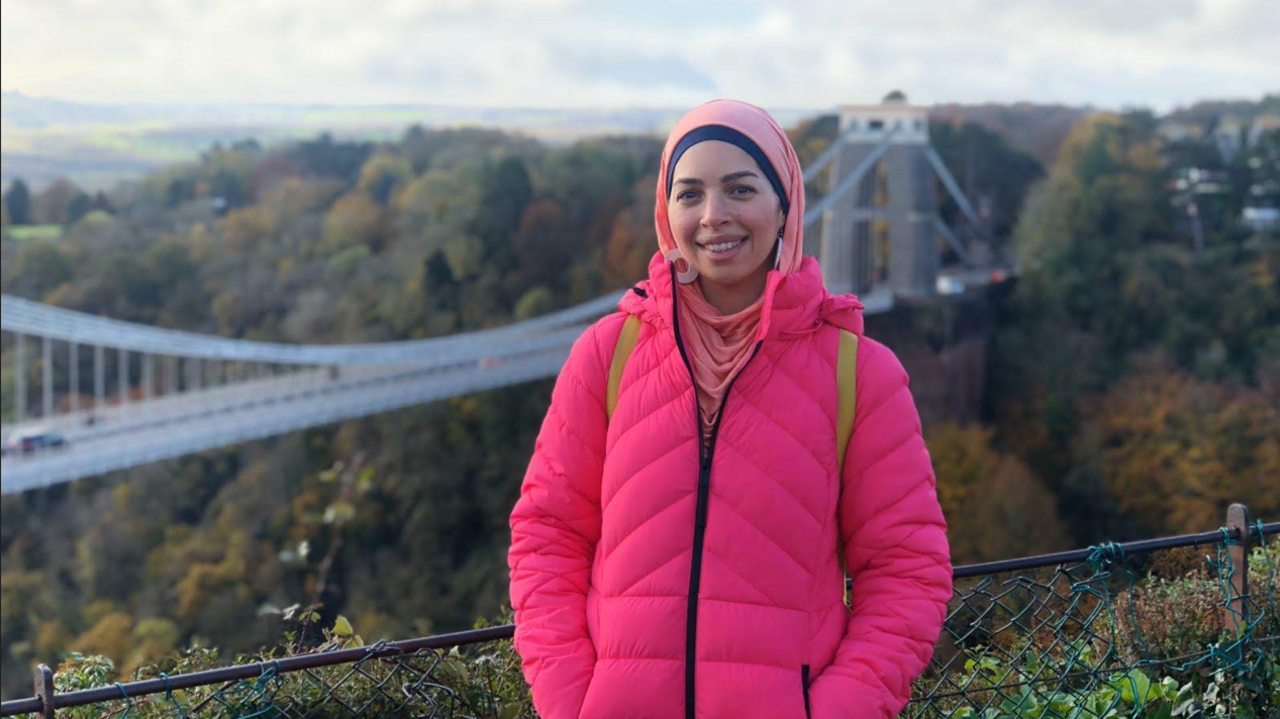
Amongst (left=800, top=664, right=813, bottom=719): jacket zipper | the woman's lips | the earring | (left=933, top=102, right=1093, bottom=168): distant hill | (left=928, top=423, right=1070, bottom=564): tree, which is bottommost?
(left=928, top=423, right=1070, bottom=564): tree

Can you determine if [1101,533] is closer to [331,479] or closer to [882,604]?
[331,479]

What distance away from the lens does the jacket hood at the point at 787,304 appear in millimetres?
1154

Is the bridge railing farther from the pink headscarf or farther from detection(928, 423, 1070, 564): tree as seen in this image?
detection(928, 423, 1070, 564): tree

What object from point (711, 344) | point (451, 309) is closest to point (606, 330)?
point (711, 344)

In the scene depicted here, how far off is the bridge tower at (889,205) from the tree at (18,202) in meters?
10.2

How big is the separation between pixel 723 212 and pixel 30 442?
42.2 ft

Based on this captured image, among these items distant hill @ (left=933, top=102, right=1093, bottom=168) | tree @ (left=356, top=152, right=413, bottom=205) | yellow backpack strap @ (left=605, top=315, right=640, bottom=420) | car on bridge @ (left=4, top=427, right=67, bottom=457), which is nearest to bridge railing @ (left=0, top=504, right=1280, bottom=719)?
yellow backpack strap @ (left=605, top=315, right=640, bottom=420)

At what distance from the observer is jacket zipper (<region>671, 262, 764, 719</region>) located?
1.10 m

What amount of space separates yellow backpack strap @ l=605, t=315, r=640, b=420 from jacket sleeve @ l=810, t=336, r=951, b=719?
0.20 meters

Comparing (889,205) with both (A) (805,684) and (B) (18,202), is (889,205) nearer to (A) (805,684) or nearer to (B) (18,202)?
(B) (18,202)

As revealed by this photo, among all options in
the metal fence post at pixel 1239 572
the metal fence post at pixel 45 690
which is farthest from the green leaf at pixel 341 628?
the metal fence post at pixel 1239 572

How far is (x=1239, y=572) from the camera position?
1.84 m

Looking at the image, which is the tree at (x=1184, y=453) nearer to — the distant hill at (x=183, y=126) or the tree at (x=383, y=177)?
the distant hill at (x=183, y=126)

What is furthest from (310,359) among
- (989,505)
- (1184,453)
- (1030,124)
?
(1030,124)
